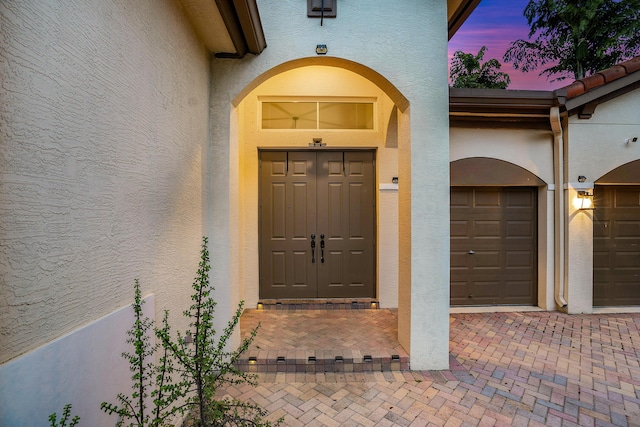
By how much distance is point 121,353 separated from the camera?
167 centimetres

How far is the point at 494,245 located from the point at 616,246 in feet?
6.80

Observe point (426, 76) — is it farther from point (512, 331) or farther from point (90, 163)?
point (512, 331)

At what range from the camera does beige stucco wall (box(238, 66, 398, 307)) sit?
4676 mm

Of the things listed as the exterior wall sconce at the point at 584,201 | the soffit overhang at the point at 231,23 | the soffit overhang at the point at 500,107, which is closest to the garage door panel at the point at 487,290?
the exterior wall sconce at the point at 584,201

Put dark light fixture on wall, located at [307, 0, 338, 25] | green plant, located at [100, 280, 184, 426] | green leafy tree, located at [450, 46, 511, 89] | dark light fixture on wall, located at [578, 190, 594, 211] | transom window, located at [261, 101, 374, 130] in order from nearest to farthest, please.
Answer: green plant, located at [100, 280, 184, 426] → dark light fixture on wall, located at [307, 0, 338, 25] → dark light fixture on wall, located at [578, 190, 594, 211] → transom window, located at [261, 101, 374, 130] → green leafy tree, located at [450, 46, 511, 89]

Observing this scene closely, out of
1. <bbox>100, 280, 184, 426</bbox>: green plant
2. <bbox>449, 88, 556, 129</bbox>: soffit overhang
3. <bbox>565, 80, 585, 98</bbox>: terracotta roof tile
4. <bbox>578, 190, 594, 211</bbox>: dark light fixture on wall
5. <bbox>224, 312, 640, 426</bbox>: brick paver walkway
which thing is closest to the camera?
<bbox>100, 280, 184, 426</bbox>: green plant

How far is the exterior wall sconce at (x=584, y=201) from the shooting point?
4.61 m

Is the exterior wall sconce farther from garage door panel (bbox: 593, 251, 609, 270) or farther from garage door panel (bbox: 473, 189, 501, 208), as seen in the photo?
garage door panel (bbox: 473, 189, 501, 208)

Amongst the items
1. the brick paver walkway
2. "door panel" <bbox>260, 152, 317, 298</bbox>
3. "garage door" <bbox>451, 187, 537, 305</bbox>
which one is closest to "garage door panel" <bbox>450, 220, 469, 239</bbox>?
"garage door" <bbox>451, 187, 537, 305</bbox>

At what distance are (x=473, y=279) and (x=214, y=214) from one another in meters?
4.31

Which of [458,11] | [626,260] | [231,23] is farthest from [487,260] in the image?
[231,23]

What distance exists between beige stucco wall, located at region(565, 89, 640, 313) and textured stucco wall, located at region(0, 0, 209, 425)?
→ 18.7 feet

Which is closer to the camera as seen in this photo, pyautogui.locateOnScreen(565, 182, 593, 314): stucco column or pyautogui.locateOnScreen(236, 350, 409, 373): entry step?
pyautogui.locateOnScreen(236, 350, 409, 373): entry step

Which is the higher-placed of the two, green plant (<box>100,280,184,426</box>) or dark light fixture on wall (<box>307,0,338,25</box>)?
dark light fixture on wall (<box>307,0,338,25</box>)
